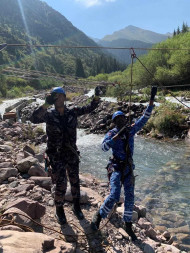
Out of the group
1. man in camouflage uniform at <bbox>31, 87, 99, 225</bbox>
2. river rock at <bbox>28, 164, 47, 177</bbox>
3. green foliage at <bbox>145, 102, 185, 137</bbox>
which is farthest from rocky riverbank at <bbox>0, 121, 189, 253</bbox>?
green foliage at <bbox>145, 102, 185, 137</bbox>

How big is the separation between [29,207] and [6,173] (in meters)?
2.20

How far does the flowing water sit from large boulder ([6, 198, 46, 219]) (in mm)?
2916

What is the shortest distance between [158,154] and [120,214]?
7.21m

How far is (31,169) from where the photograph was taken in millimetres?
6168

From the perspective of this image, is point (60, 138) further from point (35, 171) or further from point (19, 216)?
point (35, 171)

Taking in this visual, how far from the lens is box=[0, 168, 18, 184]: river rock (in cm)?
574

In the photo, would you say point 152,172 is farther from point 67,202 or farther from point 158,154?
point 67,202

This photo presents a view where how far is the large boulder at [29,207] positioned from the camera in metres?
3.88

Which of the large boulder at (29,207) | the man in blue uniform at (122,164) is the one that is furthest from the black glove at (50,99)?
the large boulder at (29,207)

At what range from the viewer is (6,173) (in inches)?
229

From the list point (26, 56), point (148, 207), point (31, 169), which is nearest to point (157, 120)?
point (148, 207)

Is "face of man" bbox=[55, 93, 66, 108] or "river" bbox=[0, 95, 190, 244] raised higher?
"face of man" bbox=[55, 93, 66, 108]

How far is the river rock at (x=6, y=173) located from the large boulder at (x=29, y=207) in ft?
6.45

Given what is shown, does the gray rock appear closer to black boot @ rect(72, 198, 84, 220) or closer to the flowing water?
black boot @ rect(72, 198, 84, 220)
